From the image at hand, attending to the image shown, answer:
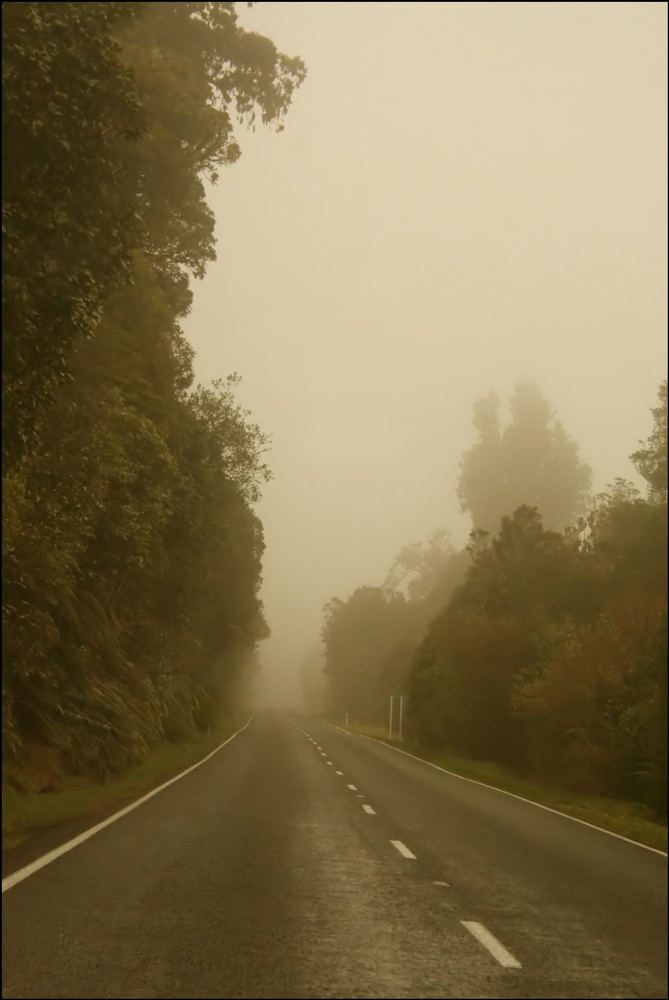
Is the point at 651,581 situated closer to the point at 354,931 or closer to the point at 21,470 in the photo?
the point at 354,931

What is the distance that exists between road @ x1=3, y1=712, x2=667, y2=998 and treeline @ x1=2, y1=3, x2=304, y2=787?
4684 mm

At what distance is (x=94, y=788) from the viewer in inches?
723

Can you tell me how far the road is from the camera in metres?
6.14

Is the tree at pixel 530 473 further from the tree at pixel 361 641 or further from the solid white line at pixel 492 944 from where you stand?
the solid white line at pixel 492 944

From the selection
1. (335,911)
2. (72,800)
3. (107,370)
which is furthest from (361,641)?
(335,911)

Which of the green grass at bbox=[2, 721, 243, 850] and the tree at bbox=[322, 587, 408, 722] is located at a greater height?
the tree at bbox=[322, 587, 408, 722]

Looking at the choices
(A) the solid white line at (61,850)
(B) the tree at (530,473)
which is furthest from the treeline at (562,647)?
(A) the solid white line at (61,850)

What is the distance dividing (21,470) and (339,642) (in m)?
115

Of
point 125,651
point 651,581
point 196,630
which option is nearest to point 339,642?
point 196,630

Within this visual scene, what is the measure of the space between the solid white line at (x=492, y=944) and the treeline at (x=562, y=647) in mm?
3652

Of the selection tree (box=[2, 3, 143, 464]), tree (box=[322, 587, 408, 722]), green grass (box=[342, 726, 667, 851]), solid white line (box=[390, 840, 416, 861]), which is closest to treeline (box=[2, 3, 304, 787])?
tree (box=[2, 3, 143, 464])

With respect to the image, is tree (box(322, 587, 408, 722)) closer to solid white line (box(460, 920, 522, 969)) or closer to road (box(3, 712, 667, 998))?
Result: road (box(3, 712, 667, 998))

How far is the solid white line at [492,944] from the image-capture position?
668 centimetres

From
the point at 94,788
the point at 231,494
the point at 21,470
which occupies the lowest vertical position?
the point at 94,788
